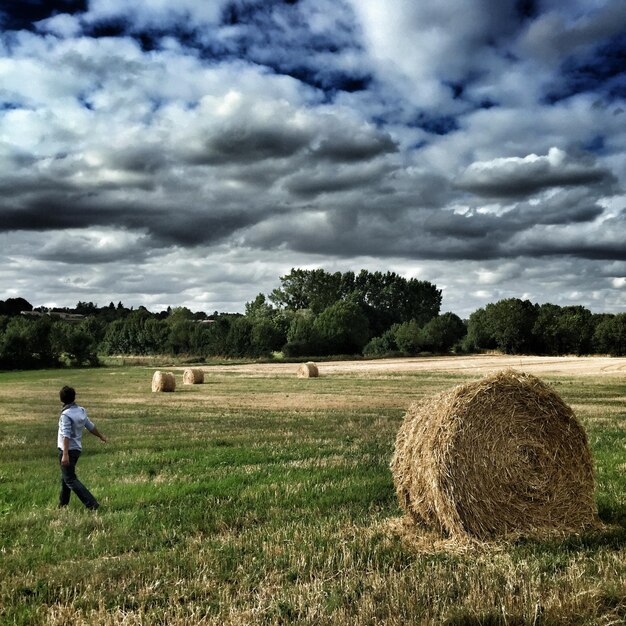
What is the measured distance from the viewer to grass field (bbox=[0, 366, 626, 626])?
541cm

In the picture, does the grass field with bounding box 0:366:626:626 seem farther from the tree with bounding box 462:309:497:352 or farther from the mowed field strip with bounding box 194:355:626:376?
the tree with bounding box 462:309:497:352

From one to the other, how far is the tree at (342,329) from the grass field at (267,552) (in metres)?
82.3

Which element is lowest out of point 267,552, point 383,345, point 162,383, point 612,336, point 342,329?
point 267,552

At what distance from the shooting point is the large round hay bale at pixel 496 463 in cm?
761

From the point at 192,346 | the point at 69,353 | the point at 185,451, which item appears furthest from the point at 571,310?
the point at 185,451

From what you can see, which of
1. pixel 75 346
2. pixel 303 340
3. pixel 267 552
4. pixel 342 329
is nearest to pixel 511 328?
pixel 342 329

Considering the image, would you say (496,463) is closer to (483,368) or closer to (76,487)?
(76,487)

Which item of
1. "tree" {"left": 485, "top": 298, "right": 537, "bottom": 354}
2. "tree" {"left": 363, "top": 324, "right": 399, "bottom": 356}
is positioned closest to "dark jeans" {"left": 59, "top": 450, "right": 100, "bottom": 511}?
"tree" {"left": 363, "top": 324, "right": 399, "bottom": 356}

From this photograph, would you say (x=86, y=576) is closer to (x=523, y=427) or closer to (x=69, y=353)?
(x=523, y=427)

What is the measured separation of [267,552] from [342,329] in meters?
90.6

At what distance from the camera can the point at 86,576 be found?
6211 millimetres

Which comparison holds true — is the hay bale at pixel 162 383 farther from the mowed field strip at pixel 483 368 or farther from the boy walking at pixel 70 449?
the boy walking at pixel 70 449

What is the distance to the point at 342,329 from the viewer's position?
97250 mm

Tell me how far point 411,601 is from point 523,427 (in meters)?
3.44
